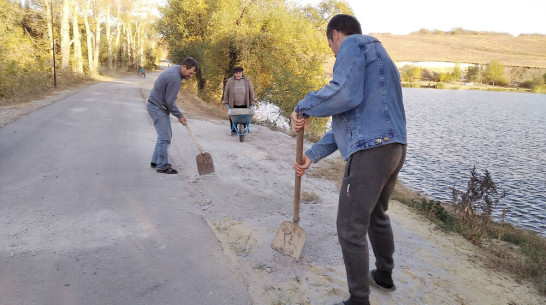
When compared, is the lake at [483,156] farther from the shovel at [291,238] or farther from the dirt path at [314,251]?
the shovel at [291,238]

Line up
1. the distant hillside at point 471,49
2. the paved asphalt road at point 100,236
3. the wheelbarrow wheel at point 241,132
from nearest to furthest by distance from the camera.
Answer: the paved asphalt road at point 100,236, the wheelbarrow wheel at point 241,132, the distant hillside at point 471,49

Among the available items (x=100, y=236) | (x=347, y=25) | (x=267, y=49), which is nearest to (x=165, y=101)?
(x=100, y=236)

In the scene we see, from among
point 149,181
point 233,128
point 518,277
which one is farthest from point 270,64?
point 518,277

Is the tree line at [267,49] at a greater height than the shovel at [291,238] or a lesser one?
greater

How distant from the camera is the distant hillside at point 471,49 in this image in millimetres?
84500

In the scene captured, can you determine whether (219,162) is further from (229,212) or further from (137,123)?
(137,123)

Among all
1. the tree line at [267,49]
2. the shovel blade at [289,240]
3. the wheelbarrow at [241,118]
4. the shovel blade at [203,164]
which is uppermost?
the tree line at [267,49]

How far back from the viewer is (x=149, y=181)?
5457 millimetres

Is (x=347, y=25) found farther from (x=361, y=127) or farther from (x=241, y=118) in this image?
(x=241, y=118)

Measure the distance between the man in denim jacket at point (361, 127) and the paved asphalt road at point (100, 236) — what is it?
103 cm

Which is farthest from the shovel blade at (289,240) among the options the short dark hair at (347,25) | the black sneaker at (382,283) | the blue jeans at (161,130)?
the blue jeans at (161,130)

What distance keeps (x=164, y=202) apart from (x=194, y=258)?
156 cm

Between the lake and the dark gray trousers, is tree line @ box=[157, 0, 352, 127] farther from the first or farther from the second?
the dark gray trousers

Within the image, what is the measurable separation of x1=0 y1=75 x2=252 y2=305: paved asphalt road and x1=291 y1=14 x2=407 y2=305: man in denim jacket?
40.7 inches
